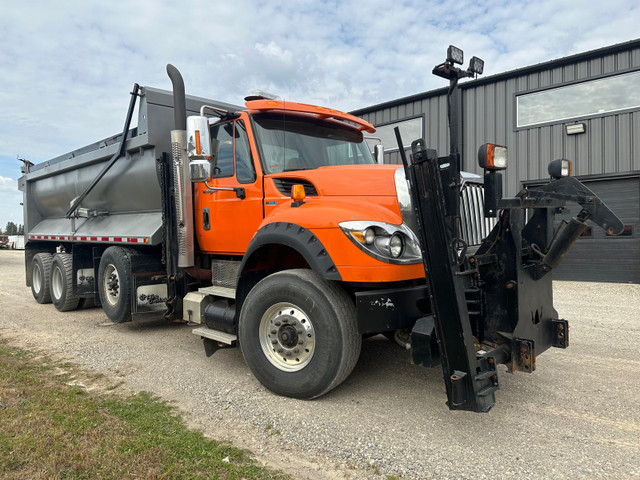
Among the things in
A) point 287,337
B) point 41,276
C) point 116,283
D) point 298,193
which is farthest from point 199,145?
point 41,276

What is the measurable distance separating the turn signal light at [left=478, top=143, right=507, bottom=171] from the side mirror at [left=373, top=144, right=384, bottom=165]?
94.4 inches

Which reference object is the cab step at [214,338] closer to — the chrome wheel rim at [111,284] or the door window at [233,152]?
the door window at [233,152]

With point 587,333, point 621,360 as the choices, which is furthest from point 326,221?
A: point 587,333

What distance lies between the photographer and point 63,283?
8039 mm

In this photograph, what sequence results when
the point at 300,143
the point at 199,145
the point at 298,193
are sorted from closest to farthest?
the point at 298,193
the point at 199,145
the point at 300,143

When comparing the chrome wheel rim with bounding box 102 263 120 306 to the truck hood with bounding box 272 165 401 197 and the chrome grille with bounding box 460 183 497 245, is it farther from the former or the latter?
the chrome grille with bounding box 460 183 497 245

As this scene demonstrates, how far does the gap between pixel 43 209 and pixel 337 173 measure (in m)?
8.10

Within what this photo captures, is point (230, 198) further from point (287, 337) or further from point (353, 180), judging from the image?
point (287, 337)

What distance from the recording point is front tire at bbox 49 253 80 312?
797cm

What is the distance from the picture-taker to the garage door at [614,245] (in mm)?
10867

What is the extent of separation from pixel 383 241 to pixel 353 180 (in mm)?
744

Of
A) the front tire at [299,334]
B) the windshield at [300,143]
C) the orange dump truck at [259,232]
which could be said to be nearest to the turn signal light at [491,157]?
the orange dump truck at [259,232]

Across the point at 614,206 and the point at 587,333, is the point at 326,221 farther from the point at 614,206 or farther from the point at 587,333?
the point at 614,206

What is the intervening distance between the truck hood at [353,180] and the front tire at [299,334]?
2.54 feet
